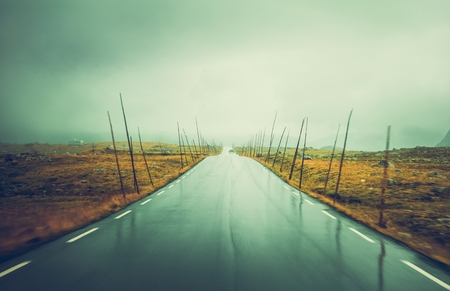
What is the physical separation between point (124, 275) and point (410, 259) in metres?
5.93

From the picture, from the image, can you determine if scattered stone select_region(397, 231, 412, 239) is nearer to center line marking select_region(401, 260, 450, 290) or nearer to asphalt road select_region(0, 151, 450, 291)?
asphalt road select_region(0, 151, 450, 291)

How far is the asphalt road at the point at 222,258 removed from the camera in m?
4.00

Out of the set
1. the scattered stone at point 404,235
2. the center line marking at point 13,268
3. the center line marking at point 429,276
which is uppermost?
the center line marking at point 13,268

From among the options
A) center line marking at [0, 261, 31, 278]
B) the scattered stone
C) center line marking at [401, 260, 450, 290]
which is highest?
center line marking at [0, 261, 31, 278]

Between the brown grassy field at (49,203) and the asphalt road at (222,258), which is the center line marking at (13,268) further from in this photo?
the brown grassy field at (49,203)

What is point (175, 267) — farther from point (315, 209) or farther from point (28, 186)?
point (28, 186)

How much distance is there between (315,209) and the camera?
10312mm

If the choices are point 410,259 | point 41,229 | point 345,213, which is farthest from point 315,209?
point 41,229

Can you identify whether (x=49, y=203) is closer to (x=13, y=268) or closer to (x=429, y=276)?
(x=13, y=268)

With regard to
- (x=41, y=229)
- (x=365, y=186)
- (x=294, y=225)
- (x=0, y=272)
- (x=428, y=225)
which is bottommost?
(x=365, y=186)

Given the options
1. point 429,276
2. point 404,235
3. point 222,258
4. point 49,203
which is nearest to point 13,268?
point 222,258

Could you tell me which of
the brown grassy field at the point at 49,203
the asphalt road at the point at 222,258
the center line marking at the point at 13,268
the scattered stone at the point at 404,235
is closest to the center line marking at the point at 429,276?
the asphalt road at the point at 222,258

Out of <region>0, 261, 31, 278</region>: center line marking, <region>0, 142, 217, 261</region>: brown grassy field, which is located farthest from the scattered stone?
<region>0, 142, 217, 261</region>: brown grassy field

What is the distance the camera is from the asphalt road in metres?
4.00
